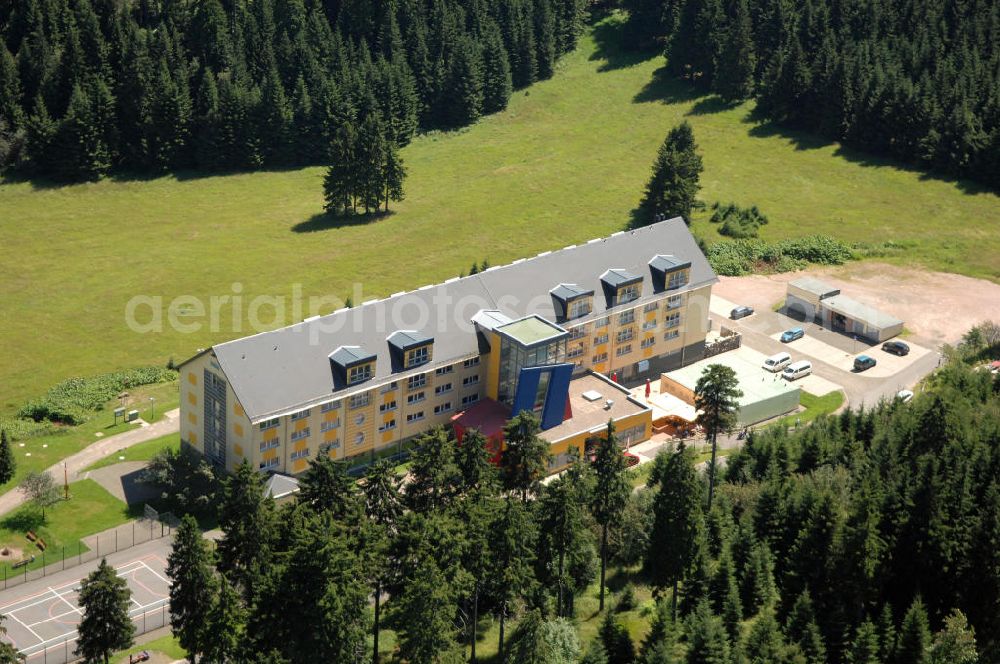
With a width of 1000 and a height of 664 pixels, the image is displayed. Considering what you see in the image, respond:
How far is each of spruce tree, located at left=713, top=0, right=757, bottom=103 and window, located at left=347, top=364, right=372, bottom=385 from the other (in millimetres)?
109589

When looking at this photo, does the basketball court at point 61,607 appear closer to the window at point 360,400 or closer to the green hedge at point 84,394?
the window at point 360,400

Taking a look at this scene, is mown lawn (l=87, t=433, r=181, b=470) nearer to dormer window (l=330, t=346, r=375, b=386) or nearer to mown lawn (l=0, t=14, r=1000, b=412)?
dormer window (l=330, t=346, r=375, b=386)

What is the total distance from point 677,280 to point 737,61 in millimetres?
82003

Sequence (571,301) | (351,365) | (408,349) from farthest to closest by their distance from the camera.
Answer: (571,301) < (408,349) < (351,365)

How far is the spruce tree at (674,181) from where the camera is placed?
15800 cm

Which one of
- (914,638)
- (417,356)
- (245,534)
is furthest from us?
(417,356)

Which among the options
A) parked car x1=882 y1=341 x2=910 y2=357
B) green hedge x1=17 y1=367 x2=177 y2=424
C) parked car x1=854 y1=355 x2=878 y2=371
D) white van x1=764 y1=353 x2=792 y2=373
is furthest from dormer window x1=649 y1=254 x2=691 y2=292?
green hedge x1=17 y1=367 x2=177 y2=424

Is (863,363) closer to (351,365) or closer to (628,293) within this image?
(628,293)

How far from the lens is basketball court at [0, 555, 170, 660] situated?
84.4m

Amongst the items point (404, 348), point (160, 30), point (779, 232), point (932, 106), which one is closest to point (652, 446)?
point (404, 348)

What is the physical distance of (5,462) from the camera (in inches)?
4097

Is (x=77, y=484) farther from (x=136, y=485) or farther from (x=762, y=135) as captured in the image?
(x=762, y=135)

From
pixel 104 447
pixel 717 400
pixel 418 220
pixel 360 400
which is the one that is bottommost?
pixel 104 447

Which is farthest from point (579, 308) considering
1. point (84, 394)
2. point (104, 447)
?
point (84, 394)
